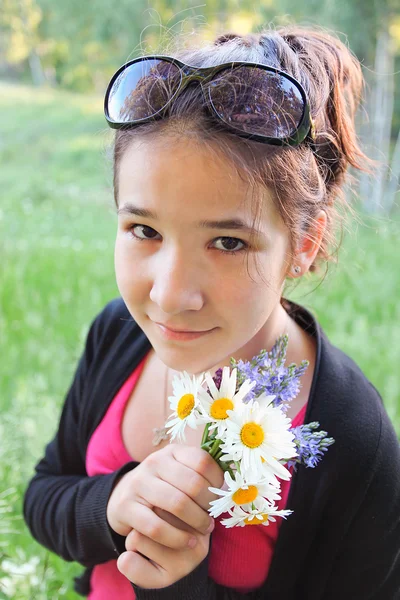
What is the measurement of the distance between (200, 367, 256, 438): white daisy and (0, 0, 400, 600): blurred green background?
56 cm

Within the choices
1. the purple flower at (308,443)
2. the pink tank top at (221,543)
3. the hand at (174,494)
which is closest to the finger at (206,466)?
the hand at (174,494)

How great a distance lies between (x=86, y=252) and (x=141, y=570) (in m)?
2.79

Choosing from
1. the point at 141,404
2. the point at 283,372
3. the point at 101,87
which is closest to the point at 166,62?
the point at 283,372

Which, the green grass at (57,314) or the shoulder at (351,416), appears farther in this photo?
the green grass at (57,314)

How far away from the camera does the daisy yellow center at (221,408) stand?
2.14 ft

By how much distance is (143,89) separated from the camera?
0.86 metres

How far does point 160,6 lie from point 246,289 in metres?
5.85

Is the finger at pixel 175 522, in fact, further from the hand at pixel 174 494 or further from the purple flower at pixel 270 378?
the purple flower at pixel 270 378

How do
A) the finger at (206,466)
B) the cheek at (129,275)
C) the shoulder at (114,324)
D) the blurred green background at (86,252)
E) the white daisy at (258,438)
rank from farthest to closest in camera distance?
the blurred green background at (86,252), the shoulder at (114,324), the cheek at (129,275), the finger at (206,466), the white daisy at (258,438)

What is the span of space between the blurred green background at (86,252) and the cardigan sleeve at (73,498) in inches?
7.7

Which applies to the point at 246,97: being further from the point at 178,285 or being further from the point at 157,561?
the point at 157,561

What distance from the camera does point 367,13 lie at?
3.70 meters

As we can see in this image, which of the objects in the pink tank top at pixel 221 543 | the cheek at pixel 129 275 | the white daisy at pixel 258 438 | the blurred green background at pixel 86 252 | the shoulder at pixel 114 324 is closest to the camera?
the white daisy at pixel 258 438

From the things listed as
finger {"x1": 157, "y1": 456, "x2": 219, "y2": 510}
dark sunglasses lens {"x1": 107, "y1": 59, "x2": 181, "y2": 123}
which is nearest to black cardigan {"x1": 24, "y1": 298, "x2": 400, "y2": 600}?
finger {"x1": 157, "y1": 456, "x2": 219, "y2": 510}
